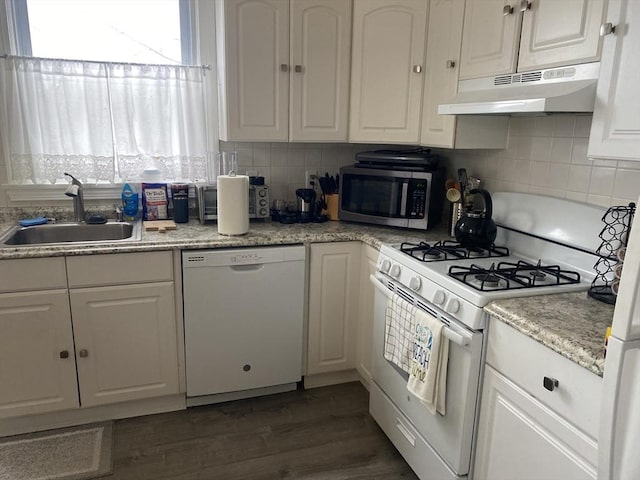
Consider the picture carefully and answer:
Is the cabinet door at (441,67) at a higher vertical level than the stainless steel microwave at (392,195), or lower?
higher

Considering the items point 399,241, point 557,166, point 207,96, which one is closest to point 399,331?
point 399,241

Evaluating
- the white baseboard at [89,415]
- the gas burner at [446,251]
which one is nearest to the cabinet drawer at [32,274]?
the white baseboard at [89,415]

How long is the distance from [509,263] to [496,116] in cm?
81

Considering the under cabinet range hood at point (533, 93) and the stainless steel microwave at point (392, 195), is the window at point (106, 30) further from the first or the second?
the under cabinet range hood at point (533, 93)

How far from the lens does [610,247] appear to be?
179 centimetres

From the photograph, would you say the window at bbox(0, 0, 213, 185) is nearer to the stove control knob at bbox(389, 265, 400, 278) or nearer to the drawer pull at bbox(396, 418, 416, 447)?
the stove control knob at bbox(389, 265, 400, 278)

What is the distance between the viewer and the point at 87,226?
266cm

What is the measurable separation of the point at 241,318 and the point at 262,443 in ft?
1.99

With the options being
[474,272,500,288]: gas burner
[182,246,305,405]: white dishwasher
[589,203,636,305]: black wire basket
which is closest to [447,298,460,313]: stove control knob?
[474,272,500,288]: gas burner

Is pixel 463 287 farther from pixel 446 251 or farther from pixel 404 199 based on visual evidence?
pixel 404 199

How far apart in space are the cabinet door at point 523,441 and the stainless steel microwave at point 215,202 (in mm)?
1579

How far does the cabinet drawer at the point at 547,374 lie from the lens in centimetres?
128

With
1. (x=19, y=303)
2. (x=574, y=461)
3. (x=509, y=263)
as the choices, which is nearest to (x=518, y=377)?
(x=574, y=461)

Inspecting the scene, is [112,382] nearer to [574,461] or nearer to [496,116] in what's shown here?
[574,461]
